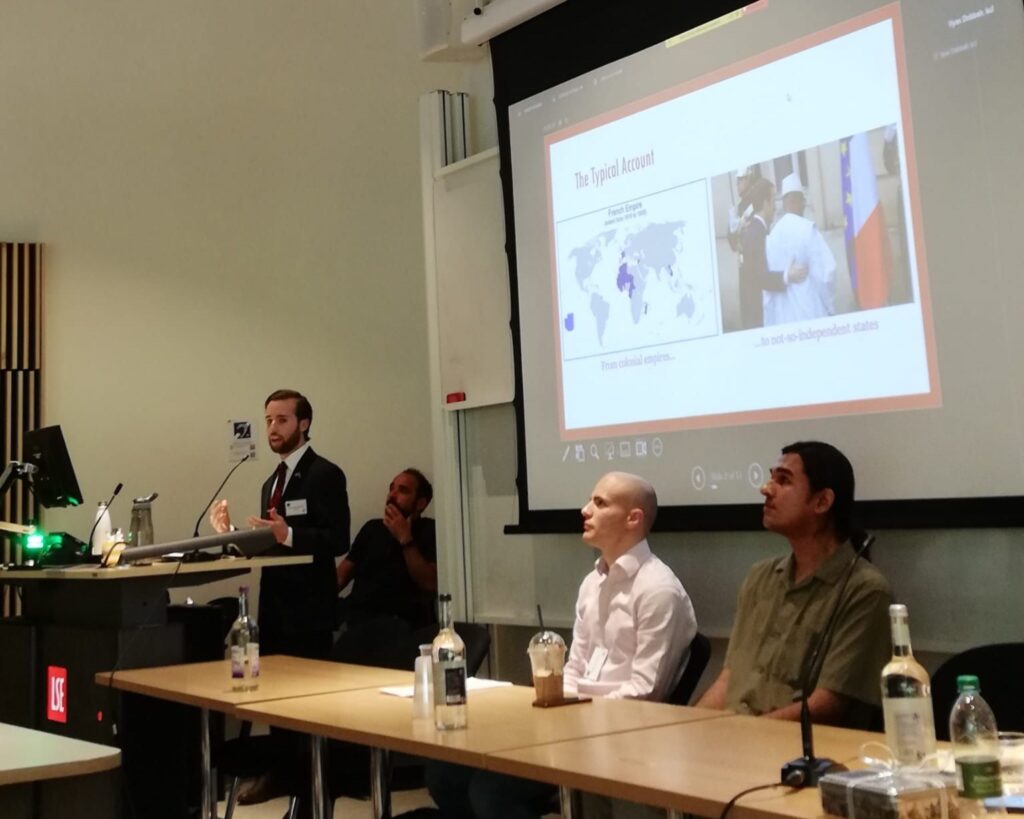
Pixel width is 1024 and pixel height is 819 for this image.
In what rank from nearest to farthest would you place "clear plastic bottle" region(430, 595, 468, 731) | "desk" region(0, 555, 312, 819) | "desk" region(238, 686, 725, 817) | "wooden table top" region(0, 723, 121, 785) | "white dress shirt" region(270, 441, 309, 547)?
1. "wooden table top" region(0, 723, 121, 785)
2. "desk" region(238, 686, 725, 817)
3. "clear plastic bottle" region(430, 595, 468, 731)
4. "desk" region(0, 555, 312, 819)
5. "white dress shirt" region(270, 441, 309, 547)

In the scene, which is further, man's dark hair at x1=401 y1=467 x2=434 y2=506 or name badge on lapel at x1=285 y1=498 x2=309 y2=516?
man's dark hair at x1=401 y1=467 x2=434 y2=506

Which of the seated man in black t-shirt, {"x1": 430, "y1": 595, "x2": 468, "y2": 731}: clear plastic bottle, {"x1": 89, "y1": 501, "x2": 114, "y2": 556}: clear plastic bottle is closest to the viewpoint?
{"x1": 430, "y1": 595, "x2": 468, "y2": 731}: clear plastic bottle

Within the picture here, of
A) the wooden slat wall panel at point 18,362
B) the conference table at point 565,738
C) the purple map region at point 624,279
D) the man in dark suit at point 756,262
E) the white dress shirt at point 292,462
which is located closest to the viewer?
the conference table at point 565,738

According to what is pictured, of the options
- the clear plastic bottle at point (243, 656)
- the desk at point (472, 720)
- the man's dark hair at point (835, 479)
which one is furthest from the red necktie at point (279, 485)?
the man's dark hair at point (835, 479)

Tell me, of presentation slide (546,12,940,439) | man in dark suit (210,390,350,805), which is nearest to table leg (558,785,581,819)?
presentation slide (546,12,940,439)

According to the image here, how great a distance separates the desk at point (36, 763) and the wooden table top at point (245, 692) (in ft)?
2.11

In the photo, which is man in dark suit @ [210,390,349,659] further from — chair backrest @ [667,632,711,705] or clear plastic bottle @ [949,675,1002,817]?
clear plastic bottle @ [949,675,1002,817]

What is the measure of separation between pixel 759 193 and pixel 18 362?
356cm

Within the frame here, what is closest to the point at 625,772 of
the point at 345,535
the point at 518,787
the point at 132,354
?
the point at 518,787

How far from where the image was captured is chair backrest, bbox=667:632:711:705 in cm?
315

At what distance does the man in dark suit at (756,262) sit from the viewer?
3.40 m

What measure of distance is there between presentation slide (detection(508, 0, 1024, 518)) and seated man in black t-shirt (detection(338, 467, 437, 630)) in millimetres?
1356

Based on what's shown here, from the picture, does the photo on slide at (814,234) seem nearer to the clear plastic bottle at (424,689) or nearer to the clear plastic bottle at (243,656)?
the clear plastic bottle at (424,689)

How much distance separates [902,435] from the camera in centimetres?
305
